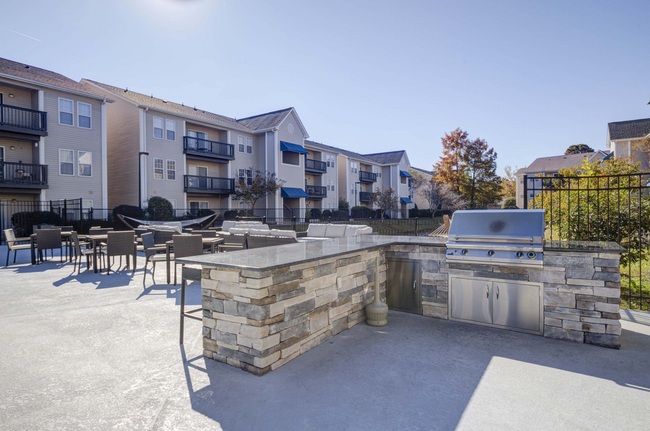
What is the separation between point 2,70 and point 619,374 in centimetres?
2190

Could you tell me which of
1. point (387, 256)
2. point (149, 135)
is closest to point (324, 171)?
point (149, 135)

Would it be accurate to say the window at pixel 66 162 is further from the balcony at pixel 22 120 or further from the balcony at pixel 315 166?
the balcony at pixel 315 166

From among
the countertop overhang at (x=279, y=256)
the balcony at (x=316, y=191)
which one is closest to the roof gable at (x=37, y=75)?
the balcony at (x=316, y=191)

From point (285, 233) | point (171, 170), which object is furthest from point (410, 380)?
point (171, 170)

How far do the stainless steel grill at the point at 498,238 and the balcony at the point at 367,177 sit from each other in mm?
33409

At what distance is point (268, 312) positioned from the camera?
293 cm

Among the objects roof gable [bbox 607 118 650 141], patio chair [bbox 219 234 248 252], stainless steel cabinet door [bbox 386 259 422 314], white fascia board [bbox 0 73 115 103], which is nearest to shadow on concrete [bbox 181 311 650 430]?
stainless steel cabinet door [bbox 386 259 422 314]

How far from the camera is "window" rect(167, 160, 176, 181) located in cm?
2094

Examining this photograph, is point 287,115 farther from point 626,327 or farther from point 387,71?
point 626,327

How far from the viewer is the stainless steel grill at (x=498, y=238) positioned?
388cm

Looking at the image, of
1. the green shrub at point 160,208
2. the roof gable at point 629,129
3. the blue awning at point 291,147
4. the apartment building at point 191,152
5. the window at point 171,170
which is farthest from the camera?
the roof gable at point 629,129

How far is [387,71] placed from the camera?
40.2 ft

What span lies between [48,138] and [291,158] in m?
16.4

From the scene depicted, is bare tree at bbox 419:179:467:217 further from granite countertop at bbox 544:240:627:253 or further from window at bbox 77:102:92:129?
granite countertop at bbox 544:240:627:253
